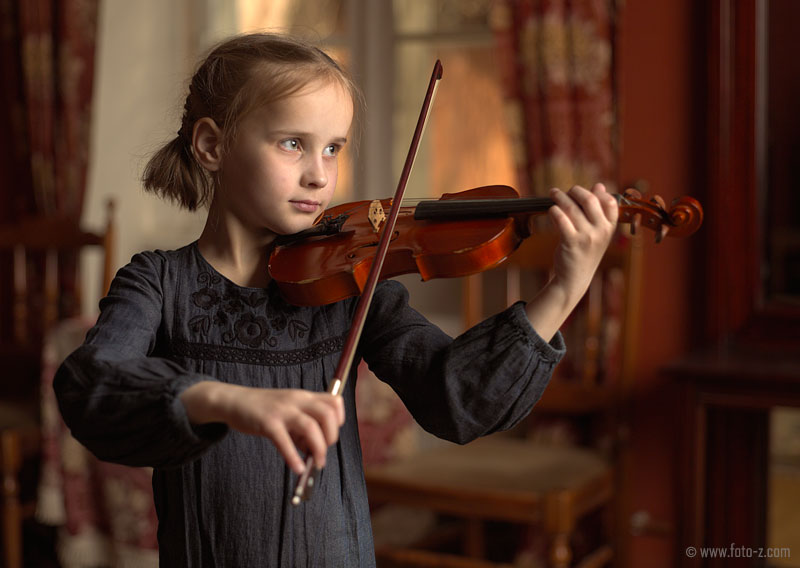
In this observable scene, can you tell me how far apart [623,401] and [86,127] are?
71.7 inches

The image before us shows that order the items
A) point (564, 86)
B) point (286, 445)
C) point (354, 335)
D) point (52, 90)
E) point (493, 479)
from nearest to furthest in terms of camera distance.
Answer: point (286, 445)
point (354, 335)
point (493, 479)
point (564, 86)
point (52, 90)

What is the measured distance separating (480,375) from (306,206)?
0.73 ft

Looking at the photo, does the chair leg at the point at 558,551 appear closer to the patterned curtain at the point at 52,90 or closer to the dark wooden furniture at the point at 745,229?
the dark wooden furniture at the point at 745,229

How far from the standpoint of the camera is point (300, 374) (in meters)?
0.88

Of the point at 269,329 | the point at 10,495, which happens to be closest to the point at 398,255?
the point at 269,329

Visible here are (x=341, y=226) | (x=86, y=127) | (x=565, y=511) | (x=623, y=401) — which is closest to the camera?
(x=341, y=226)

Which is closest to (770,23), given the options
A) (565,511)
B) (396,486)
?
(565,511)

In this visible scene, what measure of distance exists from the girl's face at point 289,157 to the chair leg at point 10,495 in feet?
5.76

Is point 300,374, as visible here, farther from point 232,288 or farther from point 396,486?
point 396,486

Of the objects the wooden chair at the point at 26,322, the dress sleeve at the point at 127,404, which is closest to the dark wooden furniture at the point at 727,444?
the dress sleeve at the point at 127,404

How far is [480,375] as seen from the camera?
803mm

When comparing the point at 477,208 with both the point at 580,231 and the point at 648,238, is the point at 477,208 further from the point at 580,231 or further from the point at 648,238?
the point at 648,238

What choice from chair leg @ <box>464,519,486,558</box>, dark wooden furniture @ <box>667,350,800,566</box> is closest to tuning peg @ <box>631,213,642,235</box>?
dark wooden furniture @ <box>667,350,800,566</box>

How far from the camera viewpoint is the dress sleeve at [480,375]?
0.80 m
